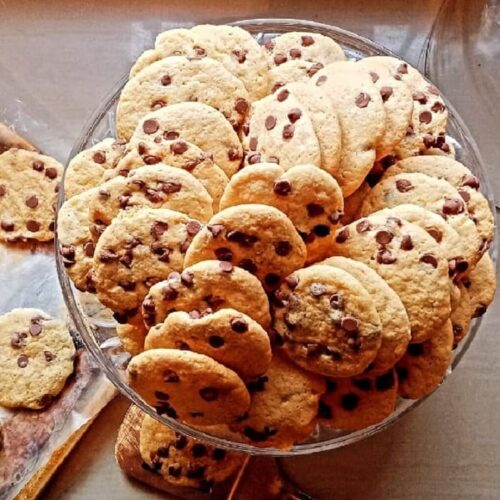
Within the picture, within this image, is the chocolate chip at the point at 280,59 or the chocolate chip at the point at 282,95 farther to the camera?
the chocolate chip at the point at 280,59

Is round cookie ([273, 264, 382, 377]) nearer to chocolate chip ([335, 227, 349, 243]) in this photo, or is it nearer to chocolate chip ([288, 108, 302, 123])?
chocolate chip ([335, 227, 349, 243])

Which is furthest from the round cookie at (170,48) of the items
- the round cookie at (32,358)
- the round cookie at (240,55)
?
the round cookie at (32,358)

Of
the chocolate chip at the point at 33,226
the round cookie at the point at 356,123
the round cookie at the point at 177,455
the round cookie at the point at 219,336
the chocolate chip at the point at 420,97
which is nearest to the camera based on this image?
the round cookie at the point at 219,336

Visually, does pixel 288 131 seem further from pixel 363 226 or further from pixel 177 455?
pixel 177 455

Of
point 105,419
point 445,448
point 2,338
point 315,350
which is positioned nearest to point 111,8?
point 2,338

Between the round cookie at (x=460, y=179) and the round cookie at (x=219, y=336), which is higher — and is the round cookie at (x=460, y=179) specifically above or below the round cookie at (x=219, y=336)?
above

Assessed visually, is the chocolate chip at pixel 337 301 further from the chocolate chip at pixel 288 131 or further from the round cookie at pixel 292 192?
the chocolate chip at pixel 288 131

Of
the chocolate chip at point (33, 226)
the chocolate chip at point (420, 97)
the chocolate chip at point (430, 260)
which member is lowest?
the chocolate chip at point (33, 226)
